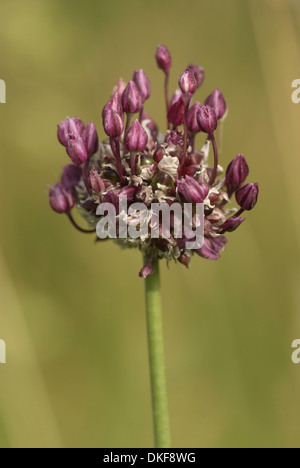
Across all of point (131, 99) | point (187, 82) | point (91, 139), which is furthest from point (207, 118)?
point (91, 139)

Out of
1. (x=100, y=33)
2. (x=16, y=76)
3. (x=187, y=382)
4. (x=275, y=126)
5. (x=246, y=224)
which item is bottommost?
(x=187, y=382)

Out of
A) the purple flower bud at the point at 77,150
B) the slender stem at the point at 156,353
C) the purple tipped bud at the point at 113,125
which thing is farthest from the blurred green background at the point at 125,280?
the purple tipped bud at the point at 113,125

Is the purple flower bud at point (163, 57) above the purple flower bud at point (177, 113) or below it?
above

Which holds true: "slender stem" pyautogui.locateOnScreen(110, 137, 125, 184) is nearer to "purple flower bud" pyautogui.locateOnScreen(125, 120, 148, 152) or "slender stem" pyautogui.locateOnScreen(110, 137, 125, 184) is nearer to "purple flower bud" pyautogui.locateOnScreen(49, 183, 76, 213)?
"purple flower bud" pyautogui.locateOnScreen(125, 120, 148, 152)

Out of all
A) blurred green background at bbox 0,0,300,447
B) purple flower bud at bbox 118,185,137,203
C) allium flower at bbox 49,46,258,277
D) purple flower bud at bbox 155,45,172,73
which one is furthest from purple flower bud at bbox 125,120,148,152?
blurred green background at bbox 0,0,300,447

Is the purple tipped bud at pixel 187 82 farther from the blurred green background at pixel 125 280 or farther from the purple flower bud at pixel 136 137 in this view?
the blurred green background at pixel 125 280

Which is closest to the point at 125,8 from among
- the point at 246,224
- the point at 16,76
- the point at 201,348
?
the point at 16,76
